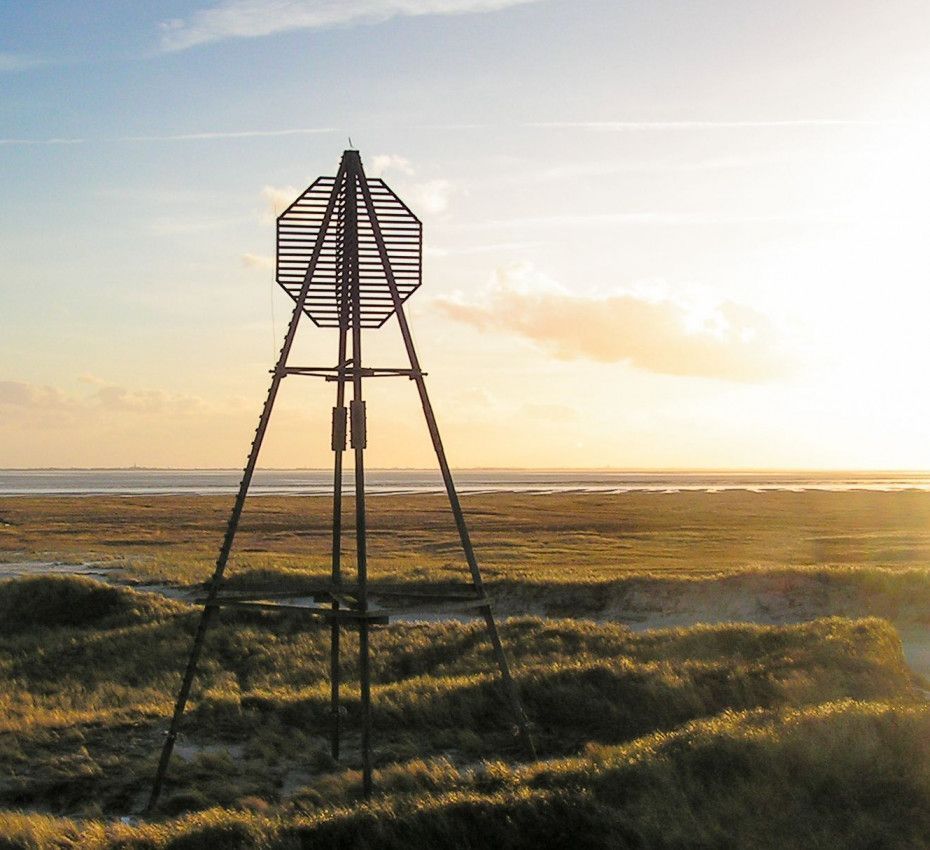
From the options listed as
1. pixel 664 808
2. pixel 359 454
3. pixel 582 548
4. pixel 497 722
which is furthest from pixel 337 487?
pixel 582 548

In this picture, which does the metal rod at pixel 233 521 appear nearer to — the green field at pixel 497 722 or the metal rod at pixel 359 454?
the metal rod at pixel 359 454

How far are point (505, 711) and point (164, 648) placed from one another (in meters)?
10.8

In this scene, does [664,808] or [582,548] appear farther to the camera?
[582,548]

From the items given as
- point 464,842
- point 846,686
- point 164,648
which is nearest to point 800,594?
point 846,686

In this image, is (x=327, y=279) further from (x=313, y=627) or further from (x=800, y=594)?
(x=800, y=594)

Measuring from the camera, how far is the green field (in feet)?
33.3

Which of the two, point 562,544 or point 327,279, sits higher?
point 327,279

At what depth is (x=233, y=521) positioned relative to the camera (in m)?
12.8

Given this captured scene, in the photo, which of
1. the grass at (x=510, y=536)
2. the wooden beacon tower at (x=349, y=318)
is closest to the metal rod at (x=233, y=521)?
the wooden beacon tower at (x=349, y=318)

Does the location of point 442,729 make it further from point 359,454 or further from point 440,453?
point 359,454

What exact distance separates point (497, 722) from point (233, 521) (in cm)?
589

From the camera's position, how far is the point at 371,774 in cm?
1264

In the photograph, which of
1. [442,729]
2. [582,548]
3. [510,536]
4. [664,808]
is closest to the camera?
[664,808]

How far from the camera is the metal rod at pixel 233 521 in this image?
1249 cm
